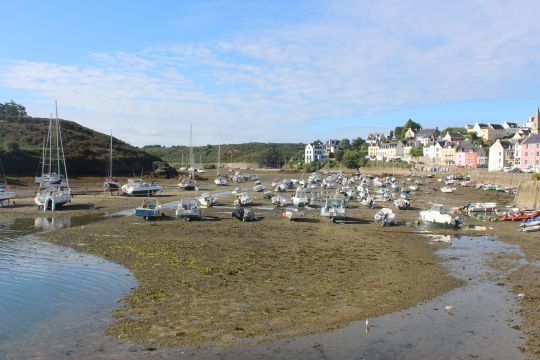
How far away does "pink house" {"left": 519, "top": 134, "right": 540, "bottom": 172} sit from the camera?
11612 cm

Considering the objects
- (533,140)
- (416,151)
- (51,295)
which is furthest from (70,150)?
(416,151)

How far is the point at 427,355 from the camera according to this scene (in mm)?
13992

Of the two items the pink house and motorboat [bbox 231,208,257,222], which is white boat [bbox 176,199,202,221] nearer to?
motorboat [bbox 231,208,257,222]

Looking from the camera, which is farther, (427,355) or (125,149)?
(125,149)

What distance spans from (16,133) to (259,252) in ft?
340

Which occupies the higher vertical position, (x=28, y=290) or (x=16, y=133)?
(x=16, y=133)

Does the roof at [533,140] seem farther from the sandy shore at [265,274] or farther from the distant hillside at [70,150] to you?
the distant hillside at [70,150]

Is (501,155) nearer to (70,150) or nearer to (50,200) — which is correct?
(70,150)

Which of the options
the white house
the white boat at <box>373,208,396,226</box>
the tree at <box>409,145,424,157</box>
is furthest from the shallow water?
the tree at <box>409,145,424,157</box>

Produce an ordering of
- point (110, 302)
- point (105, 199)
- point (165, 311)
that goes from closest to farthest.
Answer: point (165, 311) < point (110, 302) < point (105, 199)

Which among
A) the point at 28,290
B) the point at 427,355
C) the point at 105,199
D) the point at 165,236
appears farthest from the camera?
the point at 105,199

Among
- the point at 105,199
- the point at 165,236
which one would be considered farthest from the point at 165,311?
the point at 105,199

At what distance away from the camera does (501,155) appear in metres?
144

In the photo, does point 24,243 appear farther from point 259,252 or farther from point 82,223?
point 259,252
